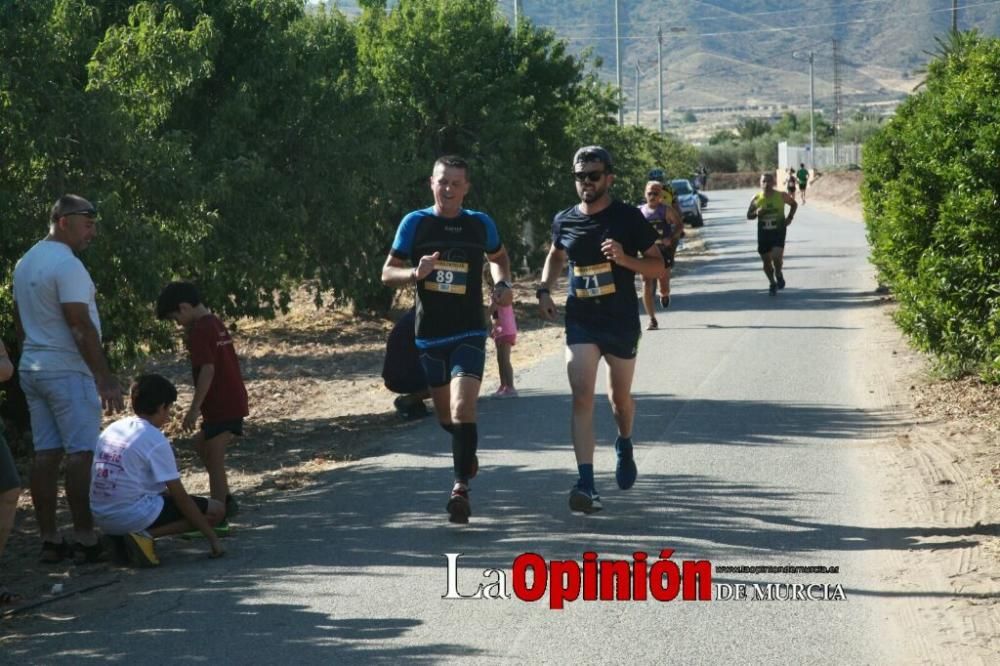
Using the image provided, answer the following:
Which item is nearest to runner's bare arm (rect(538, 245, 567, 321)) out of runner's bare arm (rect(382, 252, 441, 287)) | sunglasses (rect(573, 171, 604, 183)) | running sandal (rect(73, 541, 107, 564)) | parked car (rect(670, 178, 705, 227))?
sunglasses (rect(573, 171, 604, 183))

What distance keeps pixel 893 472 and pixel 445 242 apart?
3.40 meters

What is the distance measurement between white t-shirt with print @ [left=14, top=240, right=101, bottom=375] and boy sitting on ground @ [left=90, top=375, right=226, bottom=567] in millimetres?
495

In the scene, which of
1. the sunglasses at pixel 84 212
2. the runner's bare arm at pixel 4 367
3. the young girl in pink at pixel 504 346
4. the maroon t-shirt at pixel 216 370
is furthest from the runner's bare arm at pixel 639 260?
the young girl in pink at pixel 504 346

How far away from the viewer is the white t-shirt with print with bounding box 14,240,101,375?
315 inches

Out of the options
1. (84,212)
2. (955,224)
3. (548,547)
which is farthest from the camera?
(955,224)

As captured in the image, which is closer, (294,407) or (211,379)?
(211,379)

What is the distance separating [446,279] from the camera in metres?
8.33

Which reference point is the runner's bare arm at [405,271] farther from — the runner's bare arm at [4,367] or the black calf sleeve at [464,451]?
the runner's bare arm at [4,367]

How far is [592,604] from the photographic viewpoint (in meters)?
6.61

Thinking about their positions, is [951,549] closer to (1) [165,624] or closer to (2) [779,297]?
(1) [165,624]

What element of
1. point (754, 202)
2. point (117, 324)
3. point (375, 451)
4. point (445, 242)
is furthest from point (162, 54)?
point (754, 202)

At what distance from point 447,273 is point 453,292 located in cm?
11

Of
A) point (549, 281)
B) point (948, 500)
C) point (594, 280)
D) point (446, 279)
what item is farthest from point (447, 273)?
point (948, 500)

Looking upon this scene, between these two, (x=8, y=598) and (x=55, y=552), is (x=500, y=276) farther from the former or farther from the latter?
(x=8, y=598)
